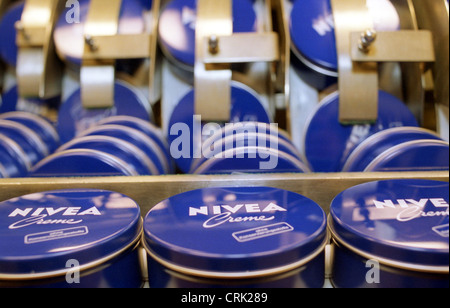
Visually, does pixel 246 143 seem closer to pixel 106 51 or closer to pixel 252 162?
pixel 252 162

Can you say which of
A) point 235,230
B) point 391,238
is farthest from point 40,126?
point 391,238

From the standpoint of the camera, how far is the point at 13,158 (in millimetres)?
1170

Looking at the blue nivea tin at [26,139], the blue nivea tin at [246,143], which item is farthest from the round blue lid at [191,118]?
the blue nivea tin at [26,139]

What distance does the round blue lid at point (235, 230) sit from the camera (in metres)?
0.55

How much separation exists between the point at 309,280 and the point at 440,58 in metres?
1.08

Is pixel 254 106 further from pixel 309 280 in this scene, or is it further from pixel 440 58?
pixel 309 280

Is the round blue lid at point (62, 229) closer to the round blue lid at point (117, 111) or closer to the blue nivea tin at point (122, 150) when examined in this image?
the blue nivea tin at point (122, 150)

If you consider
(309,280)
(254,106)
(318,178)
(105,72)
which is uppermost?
(105,72)

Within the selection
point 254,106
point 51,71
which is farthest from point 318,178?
point 51,71

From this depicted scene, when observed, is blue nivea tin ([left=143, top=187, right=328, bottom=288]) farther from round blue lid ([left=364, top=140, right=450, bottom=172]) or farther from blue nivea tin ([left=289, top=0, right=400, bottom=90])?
blue nivea tin ([left=289, top=0, right=400, bottom=90])

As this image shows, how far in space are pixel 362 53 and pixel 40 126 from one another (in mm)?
1332

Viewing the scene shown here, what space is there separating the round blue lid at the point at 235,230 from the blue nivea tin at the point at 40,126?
0.98 meters
